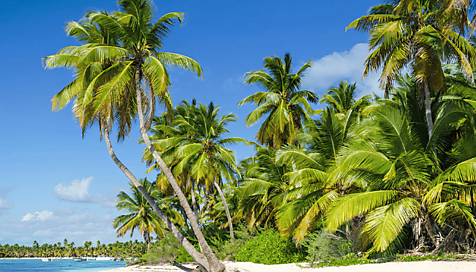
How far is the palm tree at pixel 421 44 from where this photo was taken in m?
11.3

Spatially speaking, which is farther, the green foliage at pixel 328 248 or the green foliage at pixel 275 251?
the green foliage at pixel 275 251

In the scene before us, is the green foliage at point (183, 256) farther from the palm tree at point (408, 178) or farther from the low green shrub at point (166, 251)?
the palm tree at point (408, 178)

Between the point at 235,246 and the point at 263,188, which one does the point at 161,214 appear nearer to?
the point at 263,188

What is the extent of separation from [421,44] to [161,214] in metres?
11.5

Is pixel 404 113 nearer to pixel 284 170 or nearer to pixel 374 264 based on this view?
pixel 374 264

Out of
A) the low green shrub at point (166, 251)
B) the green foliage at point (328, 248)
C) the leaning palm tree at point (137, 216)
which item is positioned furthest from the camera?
the leaning palm tree at point (137, 216)

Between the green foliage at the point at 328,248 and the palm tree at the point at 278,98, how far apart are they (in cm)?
871

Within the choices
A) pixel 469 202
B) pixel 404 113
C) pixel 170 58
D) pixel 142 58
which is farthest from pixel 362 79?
pixel 142 58

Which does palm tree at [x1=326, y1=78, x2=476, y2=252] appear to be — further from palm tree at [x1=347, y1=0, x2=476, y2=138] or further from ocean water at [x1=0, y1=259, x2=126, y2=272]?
ocean water at [x1=0, y1=259, x2=126, y2=272]

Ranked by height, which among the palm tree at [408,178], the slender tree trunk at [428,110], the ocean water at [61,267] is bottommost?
the ocean water at [61,267]

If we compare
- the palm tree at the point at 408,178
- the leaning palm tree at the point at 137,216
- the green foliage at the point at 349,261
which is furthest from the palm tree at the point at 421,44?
the leaning palm tree at the point at 137,216

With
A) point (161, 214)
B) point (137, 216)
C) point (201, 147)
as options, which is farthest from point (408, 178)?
point (137, 216)

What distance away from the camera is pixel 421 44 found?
39.4 feet

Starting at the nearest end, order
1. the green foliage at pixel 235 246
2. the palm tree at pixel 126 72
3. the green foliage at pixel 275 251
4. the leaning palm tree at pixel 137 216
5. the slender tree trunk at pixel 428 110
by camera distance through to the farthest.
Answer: the slender tree trunk at pixel 428 110 < the palm tree at pixel 126 72 < the green foliage at pixel 275 251 < the green foliage at pixel 235 246 < the leaning palm tree at pixel 137 216
